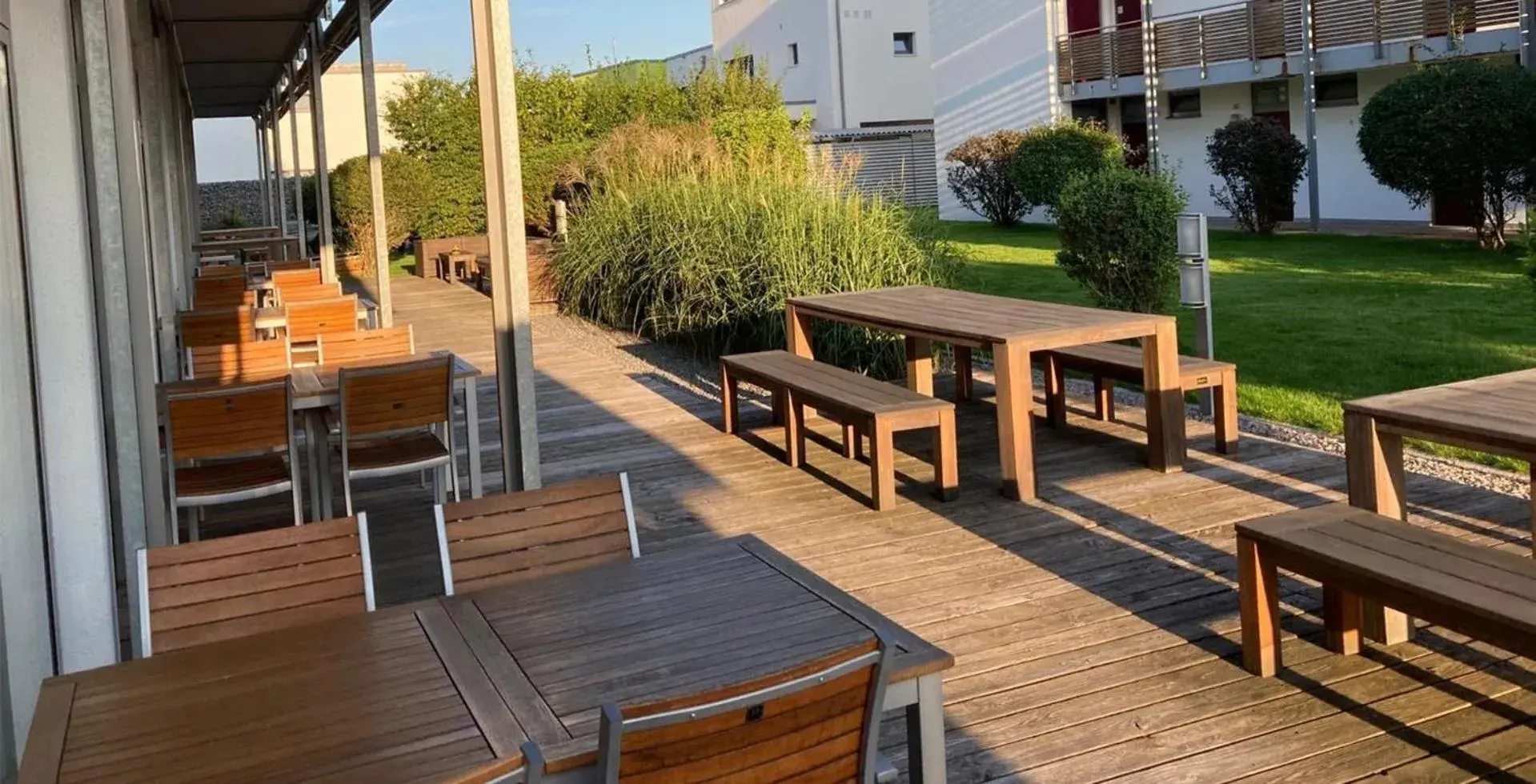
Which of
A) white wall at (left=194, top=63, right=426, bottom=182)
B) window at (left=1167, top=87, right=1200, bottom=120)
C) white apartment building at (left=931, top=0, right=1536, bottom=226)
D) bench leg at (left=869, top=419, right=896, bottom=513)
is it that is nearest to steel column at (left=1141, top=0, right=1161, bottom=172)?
white apartment building at (left=931, top=0, right=1536, bottom=226)

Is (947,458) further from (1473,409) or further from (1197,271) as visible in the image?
(1473,409)

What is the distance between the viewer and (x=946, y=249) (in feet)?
34.7

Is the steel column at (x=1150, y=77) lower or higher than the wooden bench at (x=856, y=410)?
higher

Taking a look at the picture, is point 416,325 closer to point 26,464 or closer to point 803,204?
point 803,204

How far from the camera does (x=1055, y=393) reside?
7652mm

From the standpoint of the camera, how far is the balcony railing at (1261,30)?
18.5m

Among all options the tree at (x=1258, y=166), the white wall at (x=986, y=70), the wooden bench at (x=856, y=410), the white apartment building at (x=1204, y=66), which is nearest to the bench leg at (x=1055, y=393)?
the wooden bench at (x=856, y=410)

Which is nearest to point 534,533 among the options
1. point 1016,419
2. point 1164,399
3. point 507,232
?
point 507,232

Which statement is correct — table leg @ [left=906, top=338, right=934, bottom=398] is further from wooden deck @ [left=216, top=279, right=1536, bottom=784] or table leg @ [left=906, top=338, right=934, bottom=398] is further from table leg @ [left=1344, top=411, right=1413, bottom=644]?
table leg @ [left=1344, top=411, right=1413, bottom=644]

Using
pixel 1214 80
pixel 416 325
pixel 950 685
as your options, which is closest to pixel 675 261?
pixel 416 325

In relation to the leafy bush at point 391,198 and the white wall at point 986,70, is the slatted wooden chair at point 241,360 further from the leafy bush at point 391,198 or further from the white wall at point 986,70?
the white wall at point 986,70

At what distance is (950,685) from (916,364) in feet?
13.2

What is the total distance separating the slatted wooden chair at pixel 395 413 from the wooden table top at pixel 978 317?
2.24 metres

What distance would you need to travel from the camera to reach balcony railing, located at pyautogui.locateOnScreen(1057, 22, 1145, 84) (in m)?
24.8
